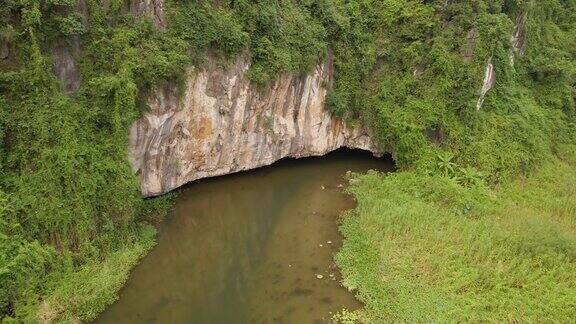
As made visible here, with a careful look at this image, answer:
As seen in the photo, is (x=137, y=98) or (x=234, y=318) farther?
(x=137, y=98)

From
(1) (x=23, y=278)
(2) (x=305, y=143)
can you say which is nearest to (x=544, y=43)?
(2) (x=305, y=143)

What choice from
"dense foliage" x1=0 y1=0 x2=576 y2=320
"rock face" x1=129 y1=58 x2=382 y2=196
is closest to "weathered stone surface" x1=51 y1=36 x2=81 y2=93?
"dense foliage" x1=0 y1=0 x2=576 y2=320

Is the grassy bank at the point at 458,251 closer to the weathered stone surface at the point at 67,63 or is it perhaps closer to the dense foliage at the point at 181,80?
the dense foliage at the point at 181,80

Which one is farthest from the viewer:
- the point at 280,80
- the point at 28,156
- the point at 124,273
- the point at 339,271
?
the point at 280,80

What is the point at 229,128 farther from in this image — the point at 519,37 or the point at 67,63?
the point at 519,37

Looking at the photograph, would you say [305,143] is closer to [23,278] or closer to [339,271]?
[339,271]

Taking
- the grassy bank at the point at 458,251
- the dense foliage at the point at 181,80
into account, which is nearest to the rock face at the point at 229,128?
the dense foliage at the point at 181,80

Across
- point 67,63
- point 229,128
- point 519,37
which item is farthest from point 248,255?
point 519,37
